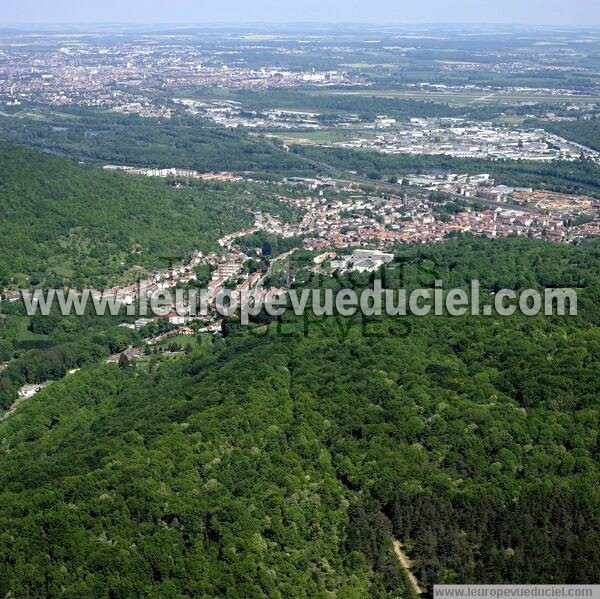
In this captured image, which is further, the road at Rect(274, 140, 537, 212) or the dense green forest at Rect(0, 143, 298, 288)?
the road at Rect(274, 140, 537, 212)

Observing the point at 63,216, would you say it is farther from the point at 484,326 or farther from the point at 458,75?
the point at 458,75

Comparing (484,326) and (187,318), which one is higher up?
(484,326)

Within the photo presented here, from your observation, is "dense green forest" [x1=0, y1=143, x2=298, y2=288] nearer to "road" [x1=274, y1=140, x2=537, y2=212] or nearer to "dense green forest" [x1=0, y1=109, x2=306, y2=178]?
"road" [x1=274, y1=140, x2=537, y2=212]

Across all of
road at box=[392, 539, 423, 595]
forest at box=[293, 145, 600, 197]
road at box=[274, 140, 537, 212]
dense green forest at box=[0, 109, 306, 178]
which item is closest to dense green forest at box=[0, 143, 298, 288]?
road at box=[274, 140, 537, 212]

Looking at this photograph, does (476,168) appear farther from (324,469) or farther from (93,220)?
(324,469)

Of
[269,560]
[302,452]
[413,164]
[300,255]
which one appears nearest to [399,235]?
[300,255]

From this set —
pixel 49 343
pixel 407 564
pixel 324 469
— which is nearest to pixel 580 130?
pixel 49 343
